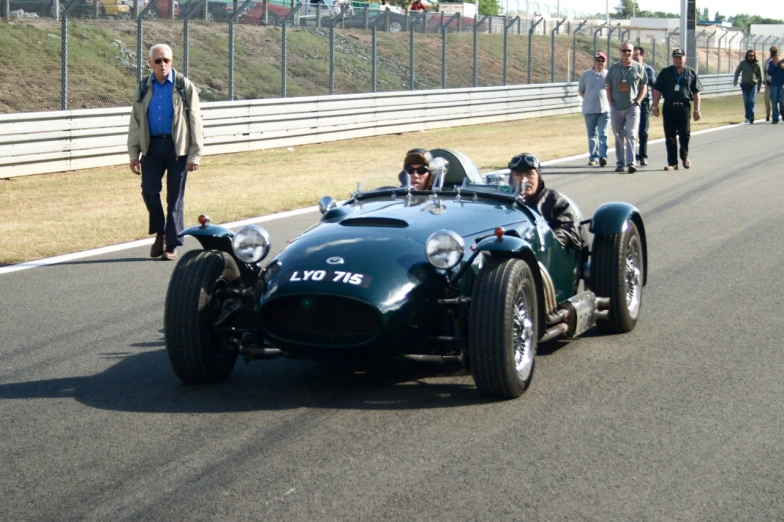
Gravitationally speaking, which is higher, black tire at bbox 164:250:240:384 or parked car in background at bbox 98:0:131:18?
parked car in background at bbox 98:0:131:18

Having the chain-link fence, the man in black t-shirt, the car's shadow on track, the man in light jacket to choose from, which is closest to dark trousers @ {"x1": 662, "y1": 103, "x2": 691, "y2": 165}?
the man in black t-shirt

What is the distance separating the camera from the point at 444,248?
243 inches

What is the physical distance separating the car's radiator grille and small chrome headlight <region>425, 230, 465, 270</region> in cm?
47

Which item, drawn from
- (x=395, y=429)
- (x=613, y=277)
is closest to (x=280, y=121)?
(x=613, y=277)

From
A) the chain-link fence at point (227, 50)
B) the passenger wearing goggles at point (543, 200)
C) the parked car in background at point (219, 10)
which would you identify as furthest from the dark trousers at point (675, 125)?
the passenger wearing goggles at point (543, 200)

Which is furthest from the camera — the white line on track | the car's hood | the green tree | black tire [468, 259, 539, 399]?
the green tree

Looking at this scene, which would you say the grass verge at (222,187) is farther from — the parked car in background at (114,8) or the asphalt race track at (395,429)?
the parked car in background at (114,8)

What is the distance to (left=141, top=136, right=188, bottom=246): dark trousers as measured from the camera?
1072 centimetres

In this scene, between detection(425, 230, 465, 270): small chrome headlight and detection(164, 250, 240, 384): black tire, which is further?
detection(164, 250, 240, 384): black tire

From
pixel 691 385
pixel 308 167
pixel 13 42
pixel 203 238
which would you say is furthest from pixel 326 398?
pixel 13 42

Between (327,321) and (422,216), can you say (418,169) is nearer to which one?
(422,216)

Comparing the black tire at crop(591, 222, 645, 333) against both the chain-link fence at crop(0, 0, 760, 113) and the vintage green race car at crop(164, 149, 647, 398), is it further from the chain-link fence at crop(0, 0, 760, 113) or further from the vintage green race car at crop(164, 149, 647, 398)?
the chain-link fence at crop(0, 0, 760, 113)

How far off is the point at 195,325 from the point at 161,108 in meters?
4.80

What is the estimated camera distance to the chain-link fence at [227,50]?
22.1m
